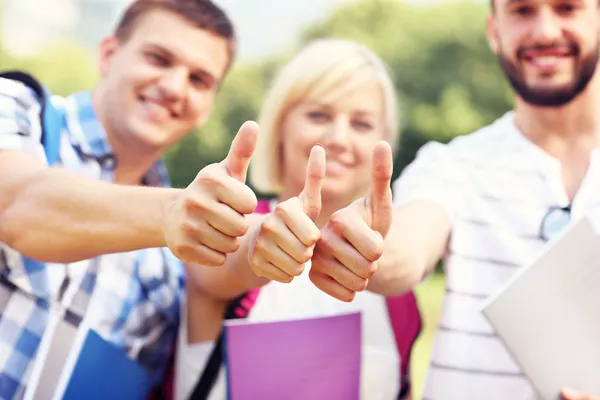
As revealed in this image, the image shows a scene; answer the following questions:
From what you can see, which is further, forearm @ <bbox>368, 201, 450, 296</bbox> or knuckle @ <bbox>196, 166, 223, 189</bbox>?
forearm @ <bbox>368, 201, 450, 296</bbox>

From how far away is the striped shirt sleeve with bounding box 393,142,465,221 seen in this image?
82 centimetres

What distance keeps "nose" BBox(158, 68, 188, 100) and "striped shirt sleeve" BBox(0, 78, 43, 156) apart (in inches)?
10.0

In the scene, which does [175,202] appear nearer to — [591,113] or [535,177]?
[535,177]

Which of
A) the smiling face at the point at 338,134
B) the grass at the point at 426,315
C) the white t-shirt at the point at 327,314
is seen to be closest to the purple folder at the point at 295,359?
the white t-shirt at the point at 327,314

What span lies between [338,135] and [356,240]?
0.48 metres

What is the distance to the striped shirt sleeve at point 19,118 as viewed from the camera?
27.6 inches

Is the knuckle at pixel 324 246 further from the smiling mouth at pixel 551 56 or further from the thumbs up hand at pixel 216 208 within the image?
the smiling mouth at pixel 551 56

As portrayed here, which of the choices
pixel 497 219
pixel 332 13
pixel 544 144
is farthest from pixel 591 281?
pixel 332 13

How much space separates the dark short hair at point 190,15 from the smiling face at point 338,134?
0.62 ft

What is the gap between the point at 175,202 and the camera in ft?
1.74

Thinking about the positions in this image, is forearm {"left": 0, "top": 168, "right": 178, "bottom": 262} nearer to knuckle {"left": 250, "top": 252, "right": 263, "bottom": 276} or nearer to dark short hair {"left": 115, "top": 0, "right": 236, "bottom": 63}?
knuckle {"left": 250, "top": 252, "right": 263, "bottom": 276}

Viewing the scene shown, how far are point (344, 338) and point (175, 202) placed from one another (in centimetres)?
40

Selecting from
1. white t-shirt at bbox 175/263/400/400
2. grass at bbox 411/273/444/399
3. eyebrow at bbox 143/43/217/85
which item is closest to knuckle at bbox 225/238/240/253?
white t-shirt at bbox 175/263/400/400

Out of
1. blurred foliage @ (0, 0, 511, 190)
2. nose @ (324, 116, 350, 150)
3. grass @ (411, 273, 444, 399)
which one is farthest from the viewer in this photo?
blurred foliage @ (0, 0, 511, 190)
